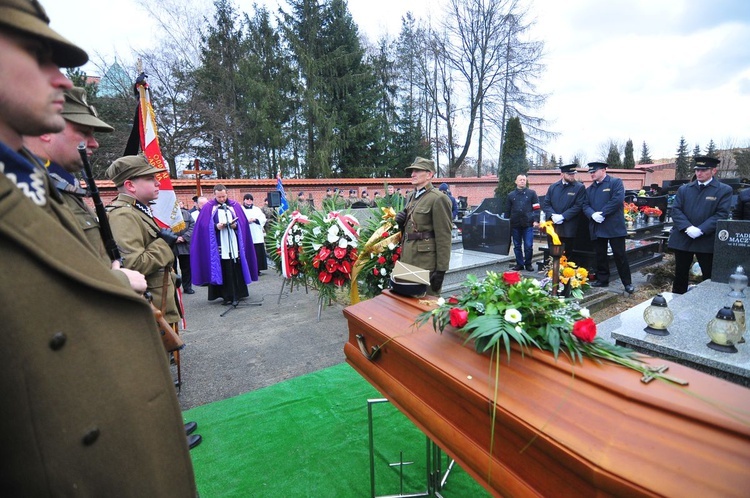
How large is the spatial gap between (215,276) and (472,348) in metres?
5.39

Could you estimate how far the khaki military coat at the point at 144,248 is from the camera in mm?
2648

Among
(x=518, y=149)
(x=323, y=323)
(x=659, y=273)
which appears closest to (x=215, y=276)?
(x=323, y=323)

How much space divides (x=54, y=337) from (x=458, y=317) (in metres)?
1.20

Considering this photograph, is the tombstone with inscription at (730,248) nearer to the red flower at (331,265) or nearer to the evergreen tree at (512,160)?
the red flower at (331,265)

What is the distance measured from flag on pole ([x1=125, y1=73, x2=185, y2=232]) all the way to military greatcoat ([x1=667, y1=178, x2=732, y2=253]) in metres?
6.65

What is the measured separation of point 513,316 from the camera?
1.34 m

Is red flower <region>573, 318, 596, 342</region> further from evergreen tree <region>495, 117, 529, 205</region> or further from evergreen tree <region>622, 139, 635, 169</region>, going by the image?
evergreen tree <region>622, 139, 635, 169</region>

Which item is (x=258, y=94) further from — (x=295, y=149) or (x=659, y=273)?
(x=659, y=273)

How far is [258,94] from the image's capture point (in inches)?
829

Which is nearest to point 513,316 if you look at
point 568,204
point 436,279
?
point 436,279

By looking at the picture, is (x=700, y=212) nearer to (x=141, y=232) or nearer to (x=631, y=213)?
(x=631, y=213)

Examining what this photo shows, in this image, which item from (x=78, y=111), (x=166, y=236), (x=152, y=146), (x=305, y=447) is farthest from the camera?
(x=152, y=146)

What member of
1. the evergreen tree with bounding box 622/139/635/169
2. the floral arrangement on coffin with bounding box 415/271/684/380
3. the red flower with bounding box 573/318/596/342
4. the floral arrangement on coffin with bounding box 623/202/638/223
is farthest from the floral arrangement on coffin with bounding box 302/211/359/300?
the evergreen tree with bounding box 622/139/635/169

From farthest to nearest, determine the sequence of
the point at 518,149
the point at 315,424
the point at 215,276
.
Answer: the point at 518,149, the point at 215,276, the point at 315,424
